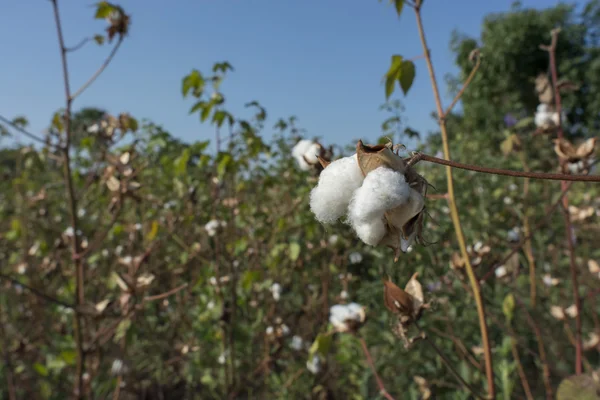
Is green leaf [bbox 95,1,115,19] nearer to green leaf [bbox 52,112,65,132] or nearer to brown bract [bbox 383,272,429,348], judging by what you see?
green leaf [bbox 52,112,65,132]

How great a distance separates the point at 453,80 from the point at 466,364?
12938 mm

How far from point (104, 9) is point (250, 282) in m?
1.08

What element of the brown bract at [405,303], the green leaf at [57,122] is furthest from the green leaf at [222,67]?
the brown bract at [405,303]

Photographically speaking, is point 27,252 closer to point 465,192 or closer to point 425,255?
point 425,255

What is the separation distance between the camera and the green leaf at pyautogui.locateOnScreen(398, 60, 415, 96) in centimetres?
88

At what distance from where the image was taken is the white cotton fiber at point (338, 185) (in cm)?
40

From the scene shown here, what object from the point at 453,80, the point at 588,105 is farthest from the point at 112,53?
the point at 588,105

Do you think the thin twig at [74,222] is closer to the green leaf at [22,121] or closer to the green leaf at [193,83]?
the green leaf at [193,83]

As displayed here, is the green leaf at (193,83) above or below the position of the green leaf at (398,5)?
above

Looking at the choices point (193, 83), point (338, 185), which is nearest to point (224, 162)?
point (193, 83)

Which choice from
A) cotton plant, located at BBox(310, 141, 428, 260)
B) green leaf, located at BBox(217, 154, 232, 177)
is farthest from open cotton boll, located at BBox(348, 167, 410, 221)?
green leaf, located at BBox(217, 154, 232, 177)

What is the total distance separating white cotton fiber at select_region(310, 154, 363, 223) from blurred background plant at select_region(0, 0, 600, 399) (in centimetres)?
56

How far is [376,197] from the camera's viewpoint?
37 cm

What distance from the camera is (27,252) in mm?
2305
